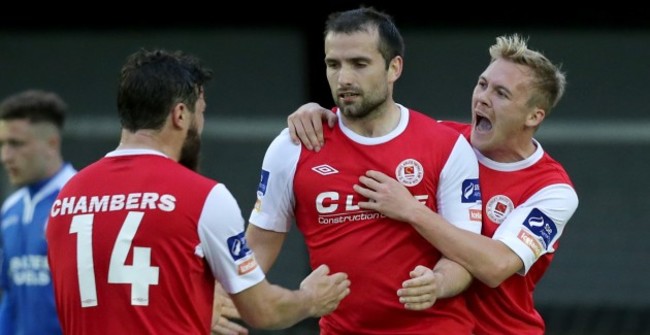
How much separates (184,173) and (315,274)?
724 millimetres

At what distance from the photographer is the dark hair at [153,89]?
4730 millimetres

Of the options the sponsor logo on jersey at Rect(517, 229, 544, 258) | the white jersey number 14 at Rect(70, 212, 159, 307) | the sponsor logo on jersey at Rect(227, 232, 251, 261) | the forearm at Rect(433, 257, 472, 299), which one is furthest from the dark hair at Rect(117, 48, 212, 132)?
the sponsor logo on jersey at Rect(517, 229, 544, 258)

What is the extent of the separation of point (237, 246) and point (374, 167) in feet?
2.83

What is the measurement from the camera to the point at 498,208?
5.64m

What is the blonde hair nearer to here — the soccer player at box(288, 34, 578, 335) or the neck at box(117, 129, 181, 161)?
the soccer player at box(288, 34, 578, 335)

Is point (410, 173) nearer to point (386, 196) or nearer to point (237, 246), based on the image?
point (386, 196)

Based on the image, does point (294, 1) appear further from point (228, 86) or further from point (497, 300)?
point (497, 300)

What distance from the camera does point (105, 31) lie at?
13.8 metres

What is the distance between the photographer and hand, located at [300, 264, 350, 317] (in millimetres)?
4984

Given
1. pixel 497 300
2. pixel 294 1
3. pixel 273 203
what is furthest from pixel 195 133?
pixel 294 1

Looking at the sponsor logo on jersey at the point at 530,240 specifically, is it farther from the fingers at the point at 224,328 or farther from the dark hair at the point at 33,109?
the dark hair at the point at 33,109

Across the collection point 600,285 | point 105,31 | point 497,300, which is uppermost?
point 105,31

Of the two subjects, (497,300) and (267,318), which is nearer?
(267,318)

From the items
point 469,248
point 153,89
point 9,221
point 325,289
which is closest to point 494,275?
point 469,248
